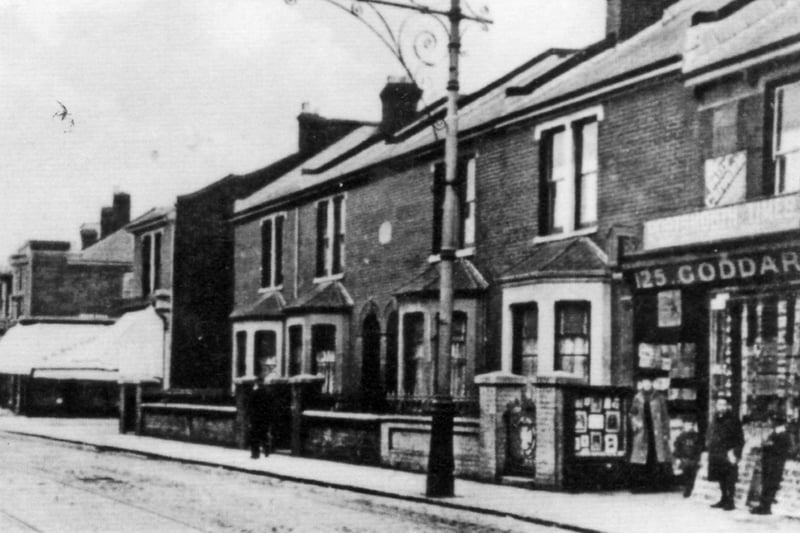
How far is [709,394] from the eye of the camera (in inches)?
658

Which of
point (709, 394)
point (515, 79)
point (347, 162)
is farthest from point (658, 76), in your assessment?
point (347, 162)

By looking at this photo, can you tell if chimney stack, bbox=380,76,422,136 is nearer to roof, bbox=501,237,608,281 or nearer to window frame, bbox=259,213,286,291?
window frame, bbox=259,213,286,291

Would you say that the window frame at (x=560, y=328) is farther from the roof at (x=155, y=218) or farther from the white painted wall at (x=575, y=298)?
the roof at (x=155, y=218)

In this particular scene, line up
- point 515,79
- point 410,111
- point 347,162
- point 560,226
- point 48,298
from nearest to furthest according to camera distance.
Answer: point 560,226, point 515,79, point 347,162, point 410,111, point 48,298

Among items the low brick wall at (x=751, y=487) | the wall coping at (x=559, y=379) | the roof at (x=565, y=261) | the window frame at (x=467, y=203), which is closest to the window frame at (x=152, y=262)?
the window frame at (x=467, y=203)

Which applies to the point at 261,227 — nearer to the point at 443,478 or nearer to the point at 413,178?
the point at 413,178

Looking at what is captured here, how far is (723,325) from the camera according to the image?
16.1m

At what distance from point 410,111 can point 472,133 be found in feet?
A: 34.4

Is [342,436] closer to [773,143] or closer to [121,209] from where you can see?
[773,143]

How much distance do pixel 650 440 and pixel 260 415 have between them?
988cm

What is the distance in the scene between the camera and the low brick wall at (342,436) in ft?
72.0

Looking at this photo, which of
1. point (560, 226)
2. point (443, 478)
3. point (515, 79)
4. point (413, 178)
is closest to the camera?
point (443, 478)

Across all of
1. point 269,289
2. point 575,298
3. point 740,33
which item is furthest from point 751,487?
point 269,289

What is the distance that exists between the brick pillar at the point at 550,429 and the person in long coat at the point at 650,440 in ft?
3.36
